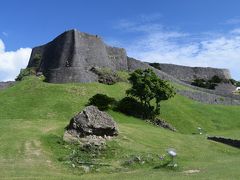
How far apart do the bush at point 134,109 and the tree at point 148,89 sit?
2.06 ft

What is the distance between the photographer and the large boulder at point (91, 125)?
2820 centimetres

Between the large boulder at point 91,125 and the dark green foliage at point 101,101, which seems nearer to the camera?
the large boulder at point 91,125

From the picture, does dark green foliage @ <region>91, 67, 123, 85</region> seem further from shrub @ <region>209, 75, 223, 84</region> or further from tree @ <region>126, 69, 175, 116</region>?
shrub @ <region>209, 75, 223, 84</region>

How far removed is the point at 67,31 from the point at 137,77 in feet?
76.3

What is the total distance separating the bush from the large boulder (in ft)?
81.2

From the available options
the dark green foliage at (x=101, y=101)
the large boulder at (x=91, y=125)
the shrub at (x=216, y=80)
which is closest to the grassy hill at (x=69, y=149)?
the large boulder at (x=91, y=125)

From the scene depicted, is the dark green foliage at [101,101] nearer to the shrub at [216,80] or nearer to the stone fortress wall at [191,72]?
the stone fortress wall at [191,72]

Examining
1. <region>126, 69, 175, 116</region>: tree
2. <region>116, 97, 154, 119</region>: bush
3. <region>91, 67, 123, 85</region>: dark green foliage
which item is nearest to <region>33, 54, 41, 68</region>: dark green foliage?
<region>91, 67, 123, 85</region>: dark green foliage

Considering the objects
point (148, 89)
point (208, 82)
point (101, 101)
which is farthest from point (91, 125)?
point (208, 82)

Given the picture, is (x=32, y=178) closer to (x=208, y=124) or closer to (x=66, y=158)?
(x=66, y=158)

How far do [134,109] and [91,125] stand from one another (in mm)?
26889

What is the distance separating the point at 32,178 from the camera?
65.1 ft

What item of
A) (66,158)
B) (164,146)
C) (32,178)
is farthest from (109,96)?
(32,178)

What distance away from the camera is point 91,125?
28.2m
